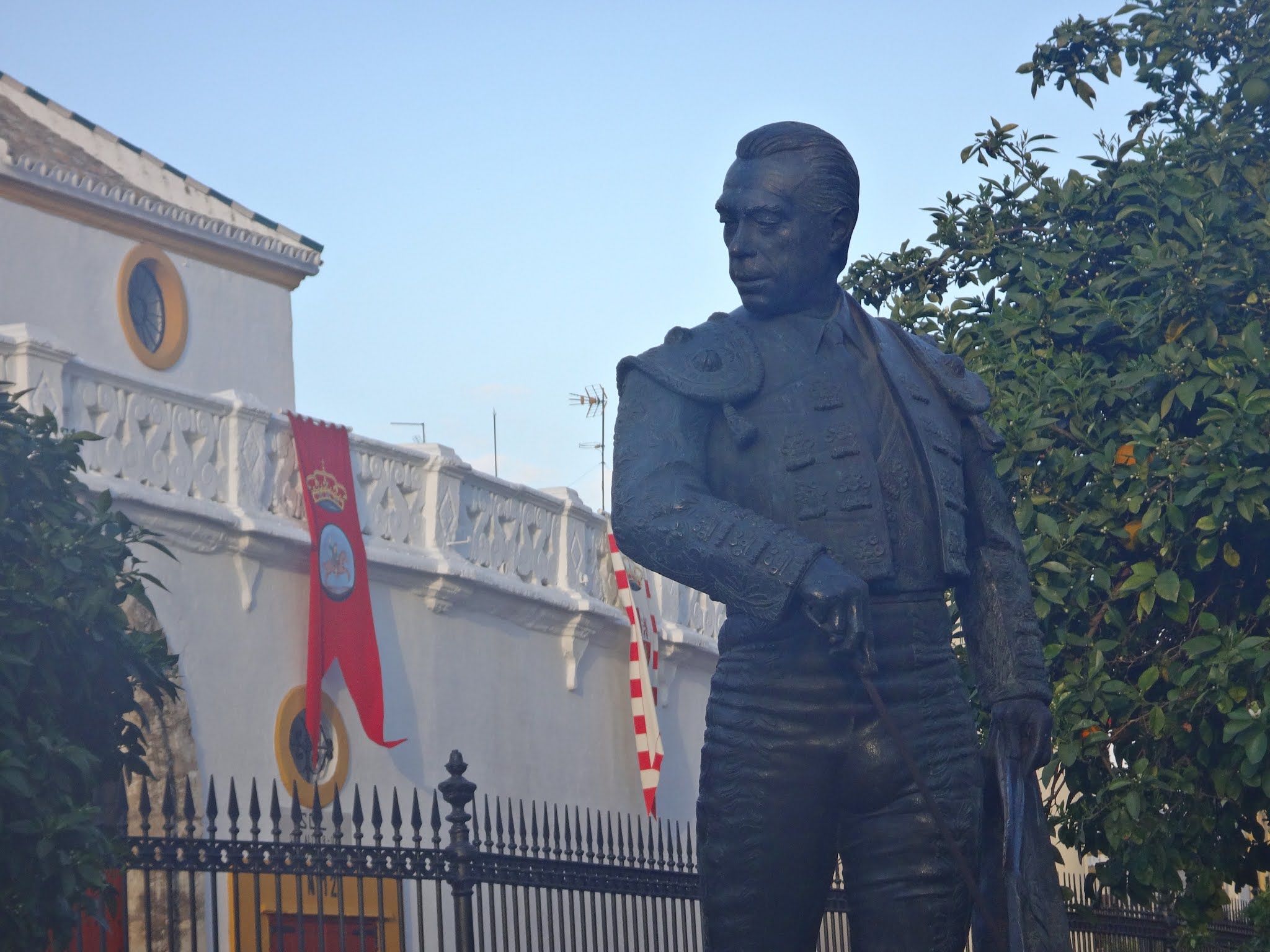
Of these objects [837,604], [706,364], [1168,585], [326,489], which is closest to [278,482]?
[326,489]

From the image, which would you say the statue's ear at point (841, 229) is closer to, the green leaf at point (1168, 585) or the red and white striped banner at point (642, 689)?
the green leaf at point (1168, 585)

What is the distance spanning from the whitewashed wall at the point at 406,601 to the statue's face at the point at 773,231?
26.3ft

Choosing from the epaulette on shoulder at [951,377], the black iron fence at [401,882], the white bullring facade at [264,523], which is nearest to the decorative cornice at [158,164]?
the white bullring facade at [264,523]

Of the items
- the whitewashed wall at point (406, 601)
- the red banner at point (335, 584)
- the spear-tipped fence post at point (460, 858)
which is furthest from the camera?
the red banner at point (335, 584)

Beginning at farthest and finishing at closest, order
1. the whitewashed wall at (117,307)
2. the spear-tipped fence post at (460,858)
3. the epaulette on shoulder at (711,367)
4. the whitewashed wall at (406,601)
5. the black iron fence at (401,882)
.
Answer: the whitewashed wall at (117,307) → the whitewashed wall at (406,601) → the spear-tipped fence post at (460,858) → the black iron fence at (401,882) → the epaulette on shoulder at (711,367)

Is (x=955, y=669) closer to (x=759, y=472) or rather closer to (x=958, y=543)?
(x=958, y=543)

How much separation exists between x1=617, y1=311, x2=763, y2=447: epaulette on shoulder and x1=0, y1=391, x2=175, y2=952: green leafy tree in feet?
10.9

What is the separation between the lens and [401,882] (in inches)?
335

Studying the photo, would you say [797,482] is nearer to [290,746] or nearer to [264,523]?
[264,523]

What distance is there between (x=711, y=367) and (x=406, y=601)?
11.7 meters

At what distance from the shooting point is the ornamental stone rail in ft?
43.2

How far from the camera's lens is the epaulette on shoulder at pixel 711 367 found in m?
4.67

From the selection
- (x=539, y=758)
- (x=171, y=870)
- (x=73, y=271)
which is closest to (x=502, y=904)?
(x=171, y=870)

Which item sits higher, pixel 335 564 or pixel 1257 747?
pixel 335 564
